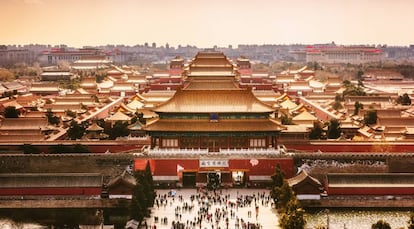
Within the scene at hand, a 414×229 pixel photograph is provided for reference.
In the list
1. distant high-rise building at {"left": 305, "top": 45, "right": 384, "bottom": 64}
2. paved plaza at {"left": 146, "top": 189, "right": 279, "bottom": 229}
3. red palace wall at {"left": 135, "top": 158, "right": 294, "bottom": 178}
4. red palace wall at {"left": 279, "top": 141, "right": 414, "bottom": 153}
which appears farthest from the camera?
distant high-rise building at {"left": 305, "top": 45, "right": 384, "bottom": 64}

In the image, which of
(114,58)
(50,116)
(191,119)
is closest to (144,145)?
(191,119)

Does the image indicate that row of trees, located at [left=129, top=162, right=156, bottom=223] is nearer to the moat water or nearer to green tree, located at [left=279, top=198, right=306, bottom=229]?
the moat water

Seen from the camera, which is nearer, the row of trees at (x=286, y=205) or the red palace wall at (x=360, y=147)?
the row of trees at (x=286, y=205)

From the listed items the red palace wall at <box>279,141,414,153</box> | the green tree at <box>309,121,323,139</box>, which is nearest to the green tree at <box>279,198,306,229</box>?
the red palace wall at <box>279,141,414,153</box>

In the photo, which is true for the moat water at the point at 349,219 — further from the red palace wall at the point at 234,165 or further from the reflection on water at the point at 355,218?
the red palace wall at the point at 234,165

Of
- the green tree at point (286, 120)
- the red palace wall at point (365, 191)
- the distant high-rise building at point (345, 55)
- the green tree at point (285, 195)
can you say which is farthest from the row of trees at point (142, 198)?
the distant high-rise building at point (345, 55)

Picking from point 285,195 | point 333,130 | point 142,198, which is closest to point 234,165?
point 285,195

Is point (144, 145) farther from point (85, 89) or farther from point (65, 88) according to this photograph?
point (65, 88)
